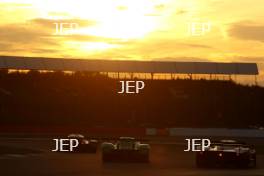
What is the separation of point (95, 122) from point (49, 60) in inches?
499

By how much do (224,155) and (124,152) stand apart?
4313 mm

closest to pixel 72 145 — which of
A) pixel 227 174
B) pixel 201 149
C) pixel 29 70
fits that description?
pixel 201 149

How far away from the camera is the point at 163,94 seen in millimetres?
83062

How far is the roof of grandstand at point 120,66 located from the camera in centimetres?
8506

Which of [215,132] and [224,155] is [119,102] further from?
[224,155]

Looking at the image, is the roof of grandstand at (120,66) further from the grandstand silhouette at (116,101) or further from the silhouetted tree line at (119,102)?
the silhouetted tree line at (119,102)

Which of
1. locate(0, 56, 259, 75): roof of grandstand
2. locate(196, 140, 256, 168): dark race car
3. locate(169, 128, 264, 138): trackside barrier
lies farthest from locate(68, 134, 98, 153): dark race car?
locate(0, 56, 259, 75): roof of grandstand

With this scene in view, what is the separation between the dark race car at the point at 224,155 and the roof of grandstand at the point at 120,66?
198ft

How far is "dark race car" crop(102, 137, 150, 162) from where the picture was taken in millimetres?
25609

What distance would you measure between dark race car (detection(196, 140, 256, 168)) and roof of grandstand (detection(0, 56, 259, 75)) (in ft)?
198

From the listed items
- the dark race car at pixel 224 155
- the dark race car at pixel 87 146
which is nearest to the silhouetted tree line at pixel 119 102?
the dark race car at pixel 87 146

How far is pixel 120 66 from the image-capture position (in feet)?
278

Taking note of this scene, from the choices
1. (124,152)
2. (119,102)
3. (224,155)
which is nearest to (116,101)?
(119,102)

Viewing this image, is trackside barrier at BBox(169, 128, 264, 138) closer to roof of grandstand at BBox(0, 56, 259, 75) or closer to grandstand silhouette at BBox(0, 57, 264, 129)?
grandstand silhouette at BBox(0, 57, 264, 129)
